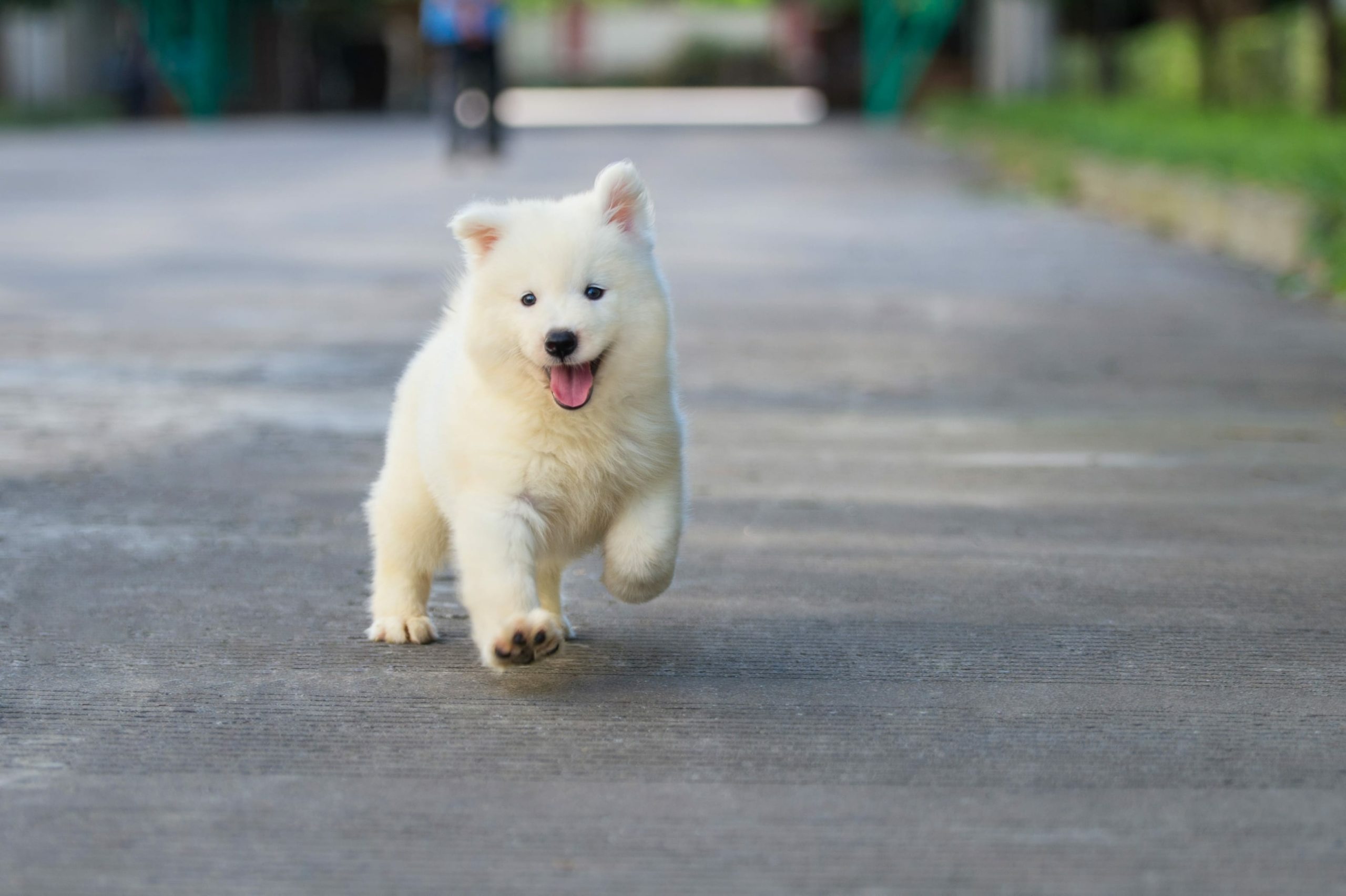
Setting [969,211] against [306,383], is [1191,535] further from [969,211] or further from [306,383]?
[969,211]

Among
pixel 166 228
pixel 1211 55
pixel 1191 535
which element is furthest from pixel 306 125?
pixel 1191 535

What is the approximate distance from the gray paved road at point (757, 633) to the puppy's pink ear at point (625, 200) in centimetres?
101

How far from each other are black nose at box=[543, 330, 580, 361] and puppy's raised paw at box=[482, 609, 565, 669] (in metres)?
0.54

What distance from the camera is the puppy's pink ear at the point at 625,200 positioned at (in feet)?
13.7

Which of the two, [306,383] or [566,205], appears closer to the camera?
[566,205]

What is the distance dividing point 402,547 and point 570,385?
764 millimetres

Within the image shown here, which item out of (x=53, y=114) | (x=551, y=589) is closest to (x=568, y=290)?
(x=551, y=589)

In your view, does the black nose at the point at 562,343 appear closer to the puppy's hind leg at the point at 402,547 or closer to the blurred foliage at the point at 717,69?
the puppy's hind leg at the point at 402,547

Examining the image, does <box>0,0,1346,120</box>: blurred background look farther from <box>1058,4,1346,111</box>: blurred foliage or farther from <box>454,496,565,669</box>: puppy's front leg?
<box>454,496,565,669</box>: puppy's front leg

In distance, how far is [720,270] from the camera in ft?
44.1

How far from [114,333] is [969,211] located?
394 inches

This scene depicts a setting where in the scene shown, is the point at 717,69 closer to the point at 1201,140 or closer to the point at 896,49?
the point at 896,49

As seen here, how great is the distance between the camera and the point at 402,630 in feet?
15.3

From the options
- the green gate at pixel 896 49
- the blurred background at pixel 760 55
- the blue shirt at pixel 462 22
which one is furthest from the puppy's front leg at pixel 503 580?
the green gate at pixel 896 49
